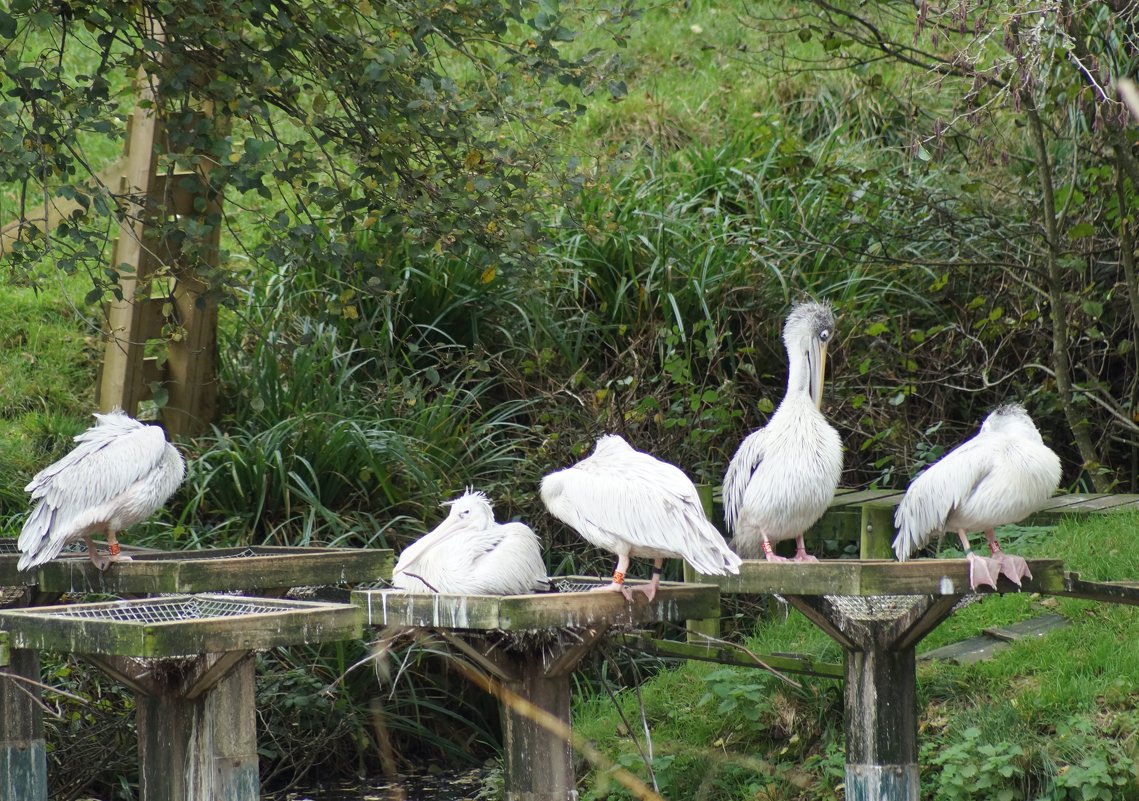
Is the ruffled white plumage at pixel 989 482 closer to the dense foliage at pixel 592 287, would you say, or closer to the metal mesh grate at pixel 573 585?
the metal mesh grate at pixel 573 585

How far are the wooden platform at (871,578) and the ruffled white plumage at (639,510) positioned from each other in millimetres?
190

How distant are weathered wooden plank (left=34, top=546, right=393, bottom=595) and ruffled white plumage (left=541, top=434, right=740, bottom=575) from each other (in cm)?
83

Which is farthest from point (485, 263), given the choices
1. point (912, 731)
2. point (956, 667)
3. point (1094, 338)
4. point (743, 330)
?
point (1094, 338)

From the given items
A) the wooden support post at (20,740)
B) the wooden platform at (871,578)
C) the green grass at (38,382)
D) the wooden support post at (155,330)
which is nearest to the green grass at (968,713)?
the wooden platform at (871,578)

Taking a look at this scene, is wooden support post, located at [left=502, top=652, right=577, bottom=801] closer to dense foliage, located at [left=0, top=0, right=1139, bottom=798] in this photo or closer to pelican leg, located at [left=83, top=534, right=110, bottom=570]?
pelican leg, located at [left=83, top=534, right=110, bottom=570]

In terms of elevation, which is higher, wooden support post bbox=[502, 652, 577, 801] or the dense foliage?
the dense foliage

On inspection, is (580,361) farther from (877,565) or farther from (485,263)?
(877,565)

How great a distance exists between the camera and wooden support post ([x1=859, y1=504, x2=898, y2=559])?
19.9ft

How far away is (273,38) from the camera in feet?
17.6

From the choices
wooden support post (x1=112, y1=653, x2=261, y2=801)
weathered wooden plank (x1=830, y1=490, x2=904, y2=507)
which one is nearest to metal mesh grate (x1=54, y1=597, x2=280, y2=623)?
wooden support post (x1=112, y1=653, x2=261, y2=801)

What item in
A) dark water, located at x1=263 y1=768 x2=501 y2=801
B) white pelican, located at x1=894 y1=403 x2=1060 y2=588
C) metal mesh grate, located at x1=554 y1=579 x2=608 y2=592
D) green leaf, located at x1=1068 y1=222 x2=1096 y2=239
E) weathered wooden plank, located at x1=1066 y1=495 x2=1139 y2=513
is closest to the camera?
white pelican, located at x1=894 y1=403 x2=1060 y2=588

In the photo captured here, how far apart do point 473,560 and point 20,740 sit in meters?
2.09

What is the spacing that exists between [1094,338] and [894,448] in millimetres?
1305

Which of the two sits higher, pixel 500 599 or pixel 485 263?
pixel 485 263
